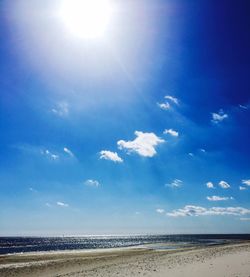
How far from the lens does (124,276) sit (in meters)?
22.6

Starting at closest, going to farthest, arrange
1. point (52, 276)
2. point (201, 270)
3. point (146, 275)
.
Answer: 1. point (146, 275)
2. point (201, 270)
3. point (52, 276)

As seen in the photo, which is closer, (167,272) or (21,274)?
(167,272)

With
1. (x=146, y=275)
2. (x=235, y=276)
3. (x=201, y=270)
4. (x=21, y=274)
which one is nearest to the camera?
(x=235, y=276)

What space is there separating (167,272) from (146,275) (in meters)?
1.86

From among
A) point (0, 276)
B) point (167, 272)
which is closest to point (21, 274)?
point (0, 276)

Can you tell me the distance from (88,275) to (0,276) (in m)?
10.4

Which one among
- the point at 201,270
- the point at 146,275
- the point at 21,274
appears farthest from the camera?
the point at 21,274

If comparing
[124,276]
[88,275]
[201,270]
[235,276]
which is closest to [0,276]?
[88,275]

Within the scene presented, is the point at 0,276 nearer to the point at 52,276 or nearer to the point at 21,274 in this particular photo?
the point at 21,274

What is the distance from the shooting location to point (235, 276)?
66.4 feet

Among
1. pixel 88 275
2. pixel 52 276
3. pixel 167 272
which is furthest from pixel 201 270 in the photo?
pixel 52 276

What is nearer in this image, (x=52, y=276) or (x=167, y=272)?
(x=167, y=272)

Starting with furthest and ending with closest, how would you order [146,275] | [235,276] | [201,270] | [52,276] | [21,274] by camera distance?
[21,274] < [52,276] < [201,270] < [146,275] < [235,276]

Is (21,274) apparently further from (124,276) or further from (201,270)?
(201,270)
